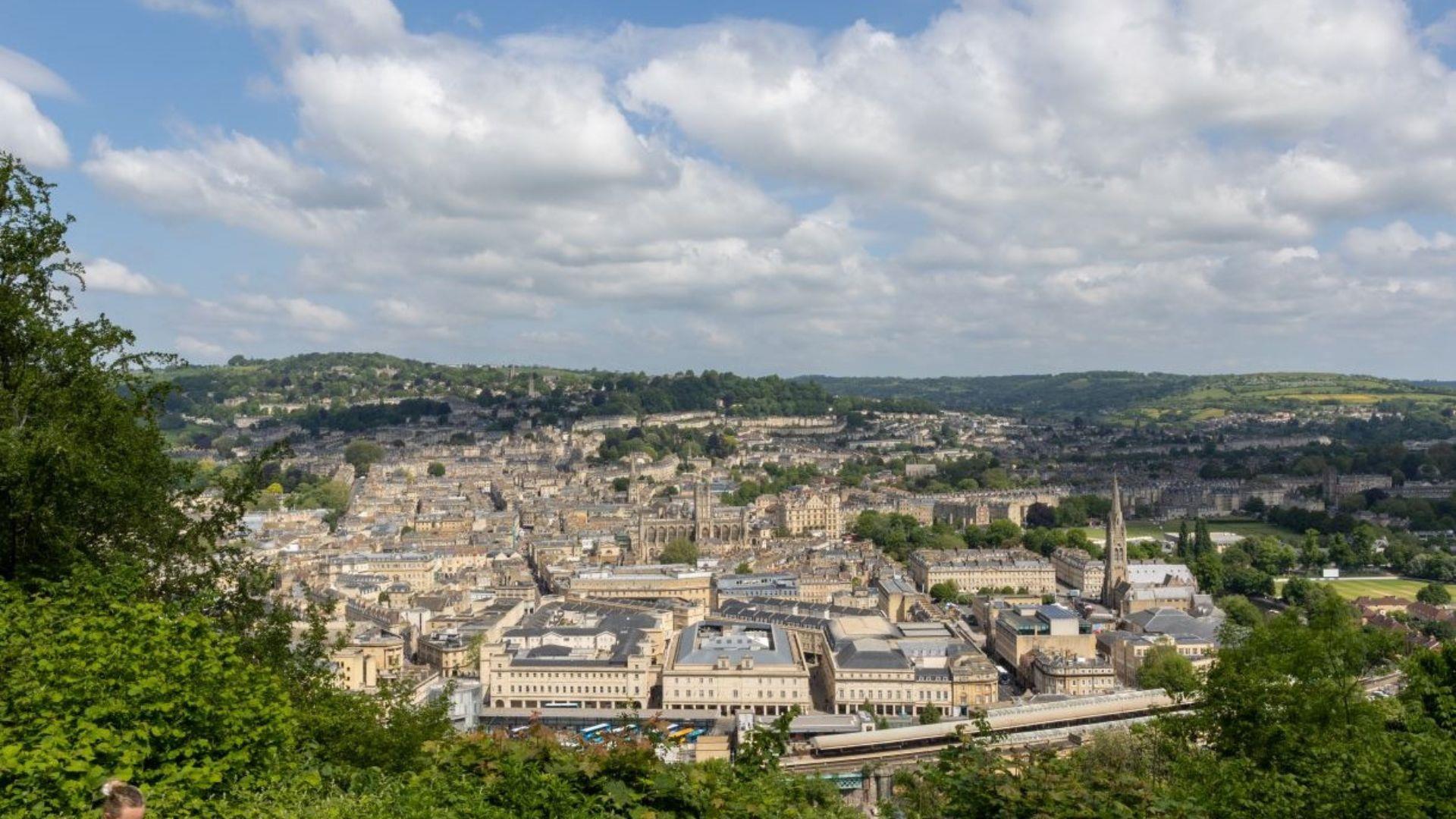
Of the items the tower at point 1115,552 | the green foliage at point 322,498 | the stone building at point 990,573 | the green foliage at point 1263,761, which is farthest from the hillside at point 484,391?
the green foliage at point 1263,761

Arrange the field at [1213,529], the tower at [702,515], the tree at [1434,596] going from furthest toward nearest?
the field at [1213,529] < the tower at [702,515] < the tree at [1434,596]

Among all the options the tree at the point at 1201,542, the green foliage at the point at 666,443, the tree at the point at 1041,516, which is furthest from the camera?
the green foliage at the point at 666,443

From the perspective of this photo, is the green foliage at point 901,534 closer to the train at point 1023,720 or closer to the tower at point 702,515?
the tower at point 702,515

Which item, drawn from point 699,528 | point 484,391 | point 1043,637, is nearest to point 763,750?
point 1043,637

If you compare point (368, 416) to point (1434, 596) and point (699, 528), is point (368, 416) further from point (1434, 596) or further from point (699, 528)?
point (1434, 596)

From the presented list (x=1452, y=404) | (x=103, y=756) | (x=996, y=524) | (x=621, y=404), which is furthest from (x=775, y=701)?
(x=1452, y=404)

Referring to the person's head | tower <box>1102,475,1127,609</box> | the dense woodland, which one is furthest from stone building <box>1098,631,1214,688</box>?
the person's head
